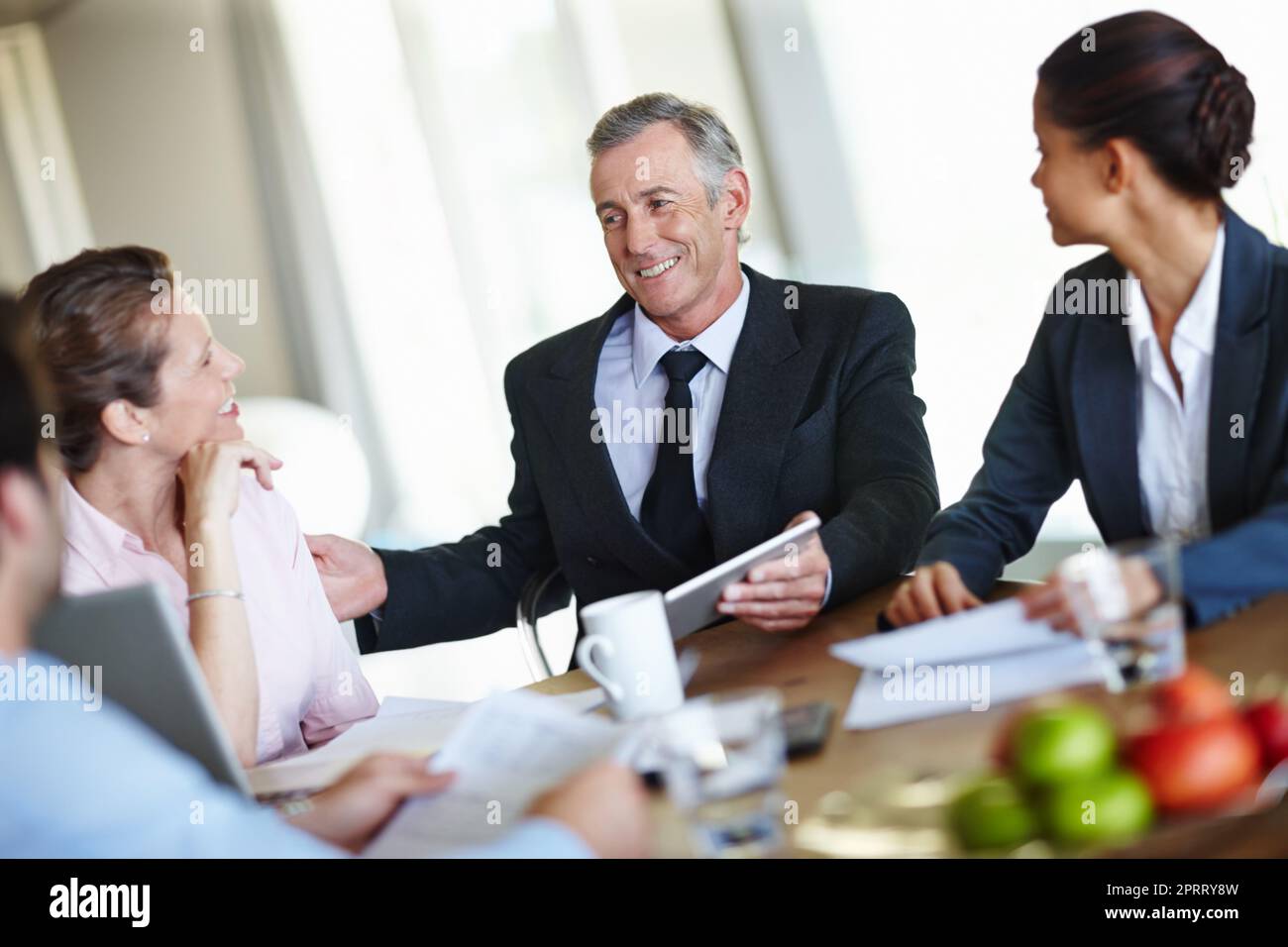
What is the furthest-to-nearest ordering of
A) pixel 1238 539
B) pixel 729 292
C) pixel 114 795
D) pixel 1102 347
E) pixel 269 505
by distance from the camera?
1. pixel 729 292
2. pixel 269 505
3. pixel 1102 347
4. pixel 1238 539
5. pixel 114 795

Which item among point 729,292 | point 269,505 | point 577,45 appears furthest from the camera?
point 577,45

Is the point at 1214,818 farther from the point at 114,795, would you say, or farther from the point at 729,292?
the point at 729,292

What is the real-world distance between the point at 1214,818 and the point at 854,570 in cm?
92

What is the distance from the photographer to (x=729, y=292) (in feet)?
7.86

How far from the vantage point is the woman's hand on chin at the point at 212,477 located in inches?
69.5

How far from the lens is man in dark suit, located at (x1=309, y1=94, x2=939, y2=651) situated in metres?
2.13

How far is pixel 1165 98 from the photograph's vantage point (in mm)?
1495

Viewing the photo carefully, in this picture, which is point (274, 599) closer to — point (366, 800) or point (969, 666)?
point (366, 800)

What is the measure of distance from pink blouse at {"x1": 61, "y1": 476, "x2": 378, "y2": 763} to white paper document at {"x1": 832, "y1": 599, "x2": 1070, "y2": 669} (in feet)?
3.02

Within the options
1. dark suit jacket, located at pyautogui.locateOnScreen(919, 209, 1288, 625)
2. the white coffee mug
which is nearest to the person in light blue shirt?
the white coffee mug

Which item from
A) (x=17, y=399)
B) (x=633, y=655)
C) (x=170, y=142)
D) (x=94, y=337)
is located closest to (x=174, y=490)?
(x=94, y=337)
